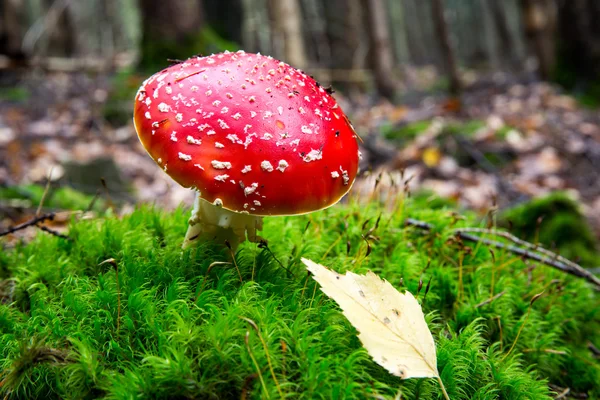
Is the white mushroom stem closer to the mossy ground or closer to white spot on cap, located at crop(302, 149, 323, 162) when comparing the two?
the mossy ground

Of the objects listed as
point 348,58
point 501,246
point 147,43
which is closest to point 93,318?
point 501,246

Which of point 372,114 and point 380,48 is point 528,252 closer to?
point 372,114

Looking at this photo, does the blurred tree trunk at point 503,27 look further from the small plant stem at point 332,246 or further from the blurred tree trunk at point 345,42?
the small plant stem at point 332,246

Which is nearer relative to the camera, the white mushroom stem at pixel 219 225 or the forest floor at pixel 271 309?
the forest floor at pixel 271 309

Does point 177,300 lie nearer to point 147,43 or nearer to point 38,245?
point 38,245

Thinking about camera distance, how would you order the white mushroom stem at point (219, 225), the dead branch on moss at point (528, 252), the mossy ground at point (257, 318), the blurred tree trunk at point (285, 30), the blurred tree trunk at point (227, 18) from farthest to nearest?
the blurred tree trunk at point (227, 18) → the blurred tree trunk at point (285, 30) → the dead branch on moss at point (528, 252) → the white mushroom stem at point (219, 225) → the mossy ground at point (257, 318)

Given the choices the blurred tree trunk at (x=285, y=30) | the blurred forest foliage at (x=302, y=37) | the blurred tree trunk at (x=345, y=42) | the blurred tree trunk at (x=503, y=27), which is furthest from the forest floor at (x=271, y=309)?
the blurred tree trunk at (x=503, y=27)
